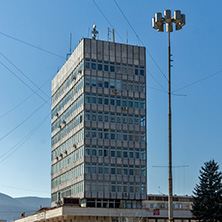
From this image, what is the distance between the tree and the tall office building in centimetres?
1023

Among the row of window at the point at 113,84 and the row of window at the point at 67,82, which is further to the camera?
the row of window at the point at 67,82

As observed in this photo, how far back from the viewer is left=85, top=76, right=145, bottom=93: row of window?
76.3 m

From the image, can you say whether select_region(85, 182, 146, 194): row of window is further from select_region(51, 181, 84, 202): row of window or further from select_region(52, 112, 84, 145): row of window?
select_region(52, 112, 84, 145): row of window

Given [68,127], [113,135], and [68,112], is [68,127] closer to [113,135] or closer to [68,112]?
[68,112]

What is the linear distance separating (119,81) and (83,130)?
9637mm

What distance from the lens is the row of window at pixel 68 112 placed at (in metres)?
77.7

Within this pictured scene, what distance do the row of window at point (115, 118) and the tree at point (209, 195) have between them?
Answer: 13468 mm

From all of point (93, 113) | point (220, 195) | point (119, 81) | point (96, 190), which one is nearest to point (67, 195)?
point (96, 190)

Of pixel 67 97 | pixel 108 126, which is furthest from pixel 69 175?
pixel 67 97

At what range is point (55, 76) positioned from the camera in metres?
94.8

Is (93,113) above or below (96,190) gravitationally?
above

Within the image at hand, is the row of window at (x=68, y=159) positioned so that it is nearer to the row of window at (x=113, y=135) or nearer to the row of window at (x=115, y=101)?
the row of window at (x=113, y=135)

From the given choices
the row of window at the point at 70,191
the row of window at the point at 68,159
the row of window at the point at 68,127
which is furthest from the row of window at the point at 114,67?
the row of window at the point at 70,191

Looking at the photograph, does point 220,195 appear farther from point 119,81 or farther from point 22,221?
point 22,221
